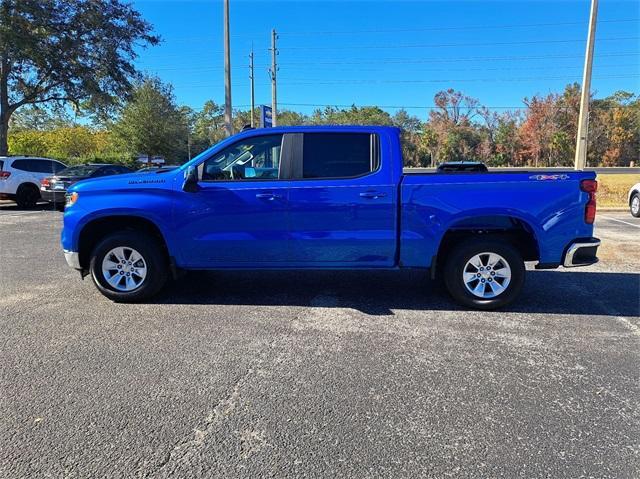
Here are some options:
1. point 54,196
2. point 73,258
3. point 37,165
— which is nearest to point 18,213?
point 54,196

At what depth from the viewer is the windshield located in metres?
15.3

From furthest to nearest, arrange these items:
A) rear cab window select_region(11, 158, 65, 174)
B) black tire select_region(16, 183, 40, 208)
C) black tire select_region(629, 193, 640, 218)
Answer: black tire select_region(16, 183, 40, 208), rear cab window select_region(11, 158, 65, 174), black tire select_region(629, 193, 640, 218)

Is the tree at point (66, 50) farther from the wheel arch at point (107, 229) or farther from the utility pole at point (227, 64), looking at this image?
the wheel arch at point (107, 229)

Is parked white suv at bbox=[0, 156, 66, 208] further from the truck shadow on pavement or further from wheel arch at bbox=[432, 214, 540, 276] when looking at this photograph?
wheel arch at bbox=[432, 214, 540, 276]

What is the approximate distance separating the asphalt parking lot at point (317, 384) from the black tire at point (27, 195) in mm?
11462

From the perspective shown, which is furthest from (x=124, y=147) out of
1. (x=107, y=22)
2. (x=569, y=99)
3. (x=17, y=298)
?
(x=569, y=99)

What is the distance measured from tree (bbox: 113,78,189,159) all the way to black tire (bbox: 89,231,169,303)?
42.0m

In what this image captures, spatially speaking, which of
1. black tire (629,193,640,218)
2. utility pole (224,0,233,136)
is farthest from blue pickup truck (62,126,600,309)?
utility pole (224,0,233,136)

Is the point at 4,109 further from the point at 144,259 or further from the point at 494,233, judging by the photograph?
the point at 494,233

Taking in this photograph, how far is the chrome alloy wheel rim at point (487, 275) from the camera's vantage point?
519 centimetres

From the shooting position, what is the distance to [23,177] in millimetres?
15617

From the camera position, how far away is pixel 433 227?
16.7 ft

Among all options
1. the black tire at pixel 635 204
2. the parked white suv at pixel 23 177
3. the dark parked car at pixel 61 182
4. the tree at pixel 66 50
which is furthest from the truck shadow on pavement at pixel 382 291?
the tree at pixel 66 50

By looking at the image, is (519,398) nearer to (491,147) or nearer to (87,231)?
(87,231)
